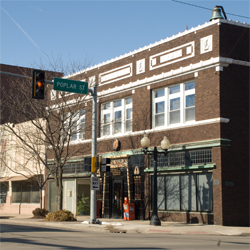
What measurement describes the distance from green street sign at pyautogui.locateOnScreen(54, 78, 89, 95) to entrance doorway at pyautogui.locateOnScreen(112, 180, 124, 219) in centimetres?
765

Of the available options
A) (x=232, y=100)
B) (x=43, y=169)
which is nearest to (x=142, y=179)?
(x=232, y=100)

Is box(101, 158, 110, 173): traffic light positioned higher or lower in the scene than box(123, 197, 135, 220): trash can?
higher

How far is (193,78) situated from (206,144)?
3.75 m

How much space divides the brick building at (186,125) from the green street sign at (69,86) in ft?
17.6

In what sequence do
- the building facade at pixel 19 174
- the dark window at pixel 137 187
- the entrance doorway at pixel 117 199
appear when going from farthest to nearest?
the building facade at pixel 19 174 < the entrance doorway at pixel 117 199 < the dark window at pixel 137 187

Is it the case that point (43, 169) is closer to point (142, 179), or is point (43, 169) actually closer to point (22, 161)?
point (22, 161)

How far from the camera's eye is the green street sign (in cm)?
1997

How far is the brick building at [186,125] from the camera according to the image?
21.2 m

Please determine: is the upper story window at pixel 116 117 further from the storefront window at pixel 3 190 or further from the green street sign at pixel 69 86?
the storefront window at pixel 3 190

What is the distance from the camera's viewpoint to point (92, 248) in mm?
11305

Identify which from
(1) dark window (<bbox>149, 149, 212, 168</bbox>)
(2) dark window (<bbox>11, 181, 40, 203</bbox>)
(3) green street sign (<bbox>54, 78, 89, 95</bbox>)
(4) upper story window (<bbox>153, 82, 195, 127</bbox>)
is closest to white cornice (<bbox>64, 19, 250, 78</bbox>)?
(4) upper story window (<bbox>153, 82, 195, 127</bbox>)

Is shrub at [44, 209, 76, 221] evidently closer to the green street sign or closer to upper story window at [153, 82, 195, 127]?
upper story window at [153, 82, 195, 127]

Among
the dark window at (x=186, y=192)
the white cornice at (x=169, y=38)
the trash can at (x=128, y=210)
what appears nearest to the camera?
the dark window at (x=186, y=192)

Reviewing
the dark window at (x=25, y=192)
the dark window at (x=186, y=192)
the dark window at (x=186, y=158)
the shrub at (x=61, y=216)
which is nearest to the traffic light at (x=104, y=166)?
the dark window at (x=186, y=158)
